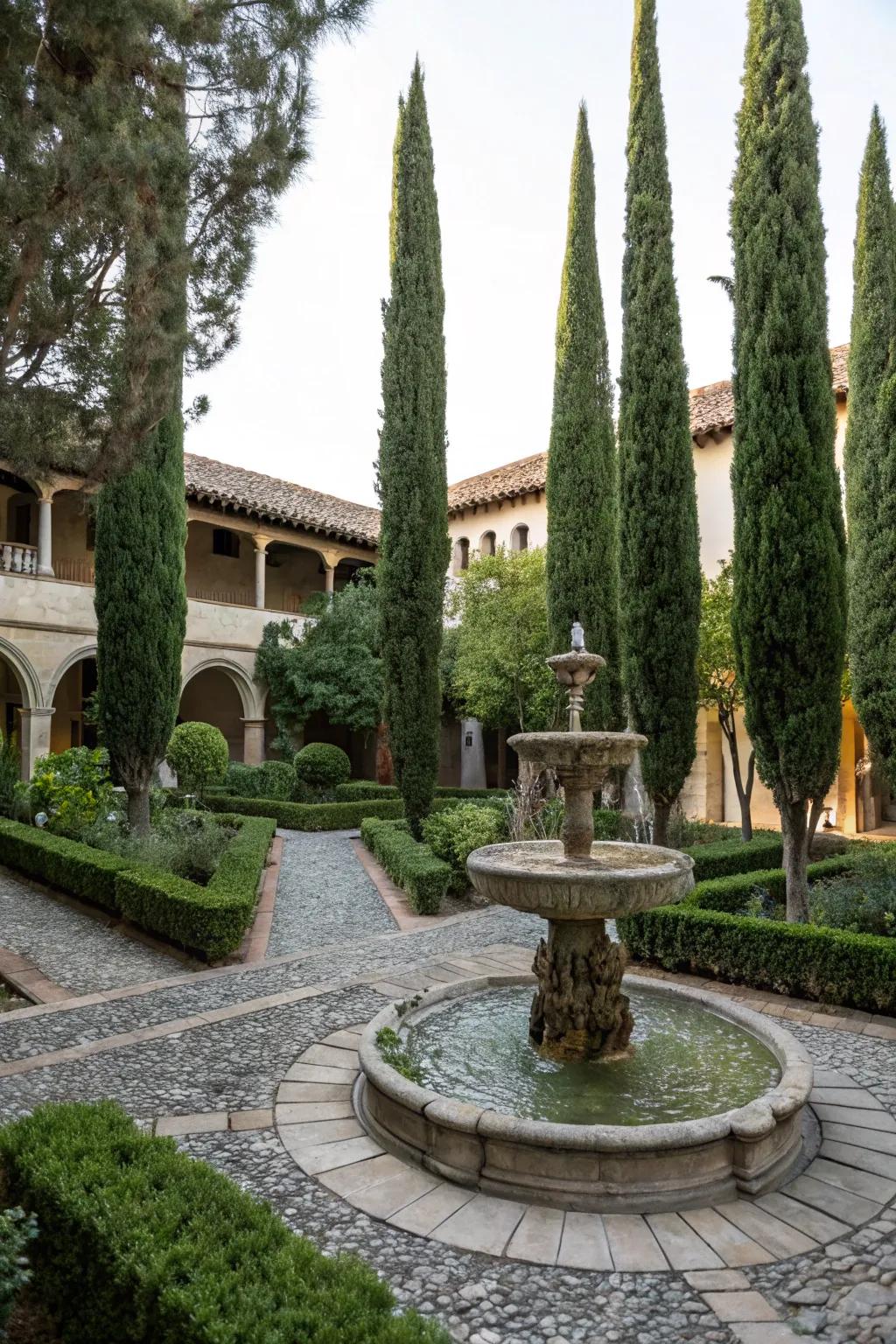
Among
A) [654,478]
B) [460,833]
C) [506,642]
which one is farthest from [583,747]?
[506,642]

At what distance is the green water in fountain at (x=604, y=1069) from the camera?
4129 millimetres

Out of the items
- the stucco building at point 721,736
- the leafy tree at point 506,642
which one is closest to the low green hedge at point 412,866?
the leafy tree at point 506,642

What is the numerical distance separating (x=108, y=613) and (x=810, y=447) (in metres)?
9.14

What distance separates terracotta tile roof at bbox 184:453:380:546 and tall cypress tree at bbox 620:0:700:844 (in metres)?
11.1

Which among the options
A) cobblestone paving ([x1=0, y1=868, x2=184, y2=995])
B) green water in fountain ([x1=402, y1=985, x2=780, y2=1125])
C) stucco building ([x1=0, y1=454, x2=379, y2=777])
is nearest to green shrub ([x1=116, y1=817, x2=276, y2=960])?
cobblestone paving ([x1=0, y1=868, x2=184, y2=995])

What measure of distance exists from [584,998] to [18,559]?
15.6m

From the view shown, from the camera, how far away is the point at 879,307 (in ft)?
37.5

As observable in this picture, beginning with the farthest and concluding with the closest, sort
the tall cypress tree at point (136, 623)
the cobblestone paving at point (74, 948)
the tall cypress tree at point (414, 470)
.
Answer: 1. the tall cypress tree at point (414, 470)
2. the tall cypress tree at point (136, 623)
3. the cobblestone paving at point (74, 948)

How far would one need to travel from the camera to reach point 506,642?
1817 cm

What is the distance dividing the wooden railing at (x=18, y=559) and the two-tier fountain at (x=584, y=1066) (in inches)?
553

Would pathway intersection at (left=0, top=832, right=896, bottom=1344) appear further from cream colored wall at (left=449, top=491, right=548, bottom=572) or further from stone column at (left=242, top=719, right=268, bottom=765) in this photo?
cream colored wall at (left=449, top=491, right=548, bottom=572)

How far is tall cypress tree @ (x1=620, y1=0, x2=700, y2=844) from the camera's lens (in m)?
10.4

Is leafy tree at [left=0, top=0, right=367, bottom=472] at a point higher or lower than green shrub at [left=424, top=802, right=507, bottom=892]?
higher

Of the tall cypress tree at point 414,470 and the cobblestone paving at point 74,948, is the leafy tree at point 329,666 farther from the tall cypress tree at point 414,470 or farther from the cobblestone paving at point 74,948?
the cobblestone paving at point 74,948
